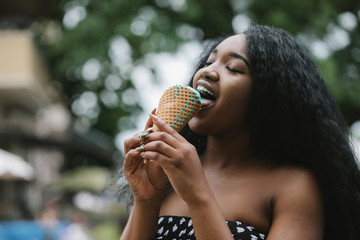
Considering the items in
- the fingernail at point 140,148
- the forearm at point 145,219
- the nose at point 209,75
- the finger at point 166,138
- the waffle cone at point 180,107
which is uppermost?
the nose at point 209,75

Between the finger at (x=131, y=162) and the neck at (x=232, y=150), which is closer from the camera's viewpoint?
the finger at (x=131, y=162)

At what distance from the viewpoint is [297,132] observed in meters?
1.63

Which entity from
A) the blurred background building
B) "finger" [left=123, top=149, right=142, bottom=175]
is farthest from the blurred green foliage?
"finger" [left=123, top=149, right=142, bottom=175]

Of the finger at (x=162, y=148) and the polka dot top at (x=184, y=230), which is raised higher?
the finger at (x=162, y=148)

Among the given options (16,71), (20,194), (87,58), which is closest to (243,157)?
(87,58)

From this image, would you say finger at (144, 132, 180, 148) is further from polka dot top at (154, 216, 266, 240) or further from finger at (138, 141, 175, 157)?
polka dot top at (154, 216, 266, 240)

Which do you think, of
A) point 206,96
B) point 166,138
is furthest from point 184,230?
point 206,96

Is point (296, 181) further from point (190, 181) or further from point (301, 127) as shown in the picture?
point (190, 181)

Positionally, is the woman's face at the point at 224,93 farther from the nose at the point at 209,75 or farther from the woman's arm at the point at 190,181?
the woman's arm at the point at 190,181

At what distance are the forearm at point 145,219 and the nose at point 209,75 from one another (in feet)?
1.50

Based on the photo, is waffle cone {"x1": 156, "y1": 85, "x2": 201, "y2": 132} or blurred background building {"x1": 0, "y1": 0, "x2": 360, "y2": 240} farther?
blurred background building {"x1": 0, "y1": 0, "x2": 360, "y2": 240}

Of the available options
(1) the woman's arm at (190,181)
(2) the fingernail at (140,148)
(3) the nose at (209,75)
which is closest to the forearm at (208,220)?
(1) the woman's arm at (190,181)

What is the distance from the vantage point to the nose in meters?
1.62

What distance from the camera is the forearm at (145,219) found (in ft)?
5.35
